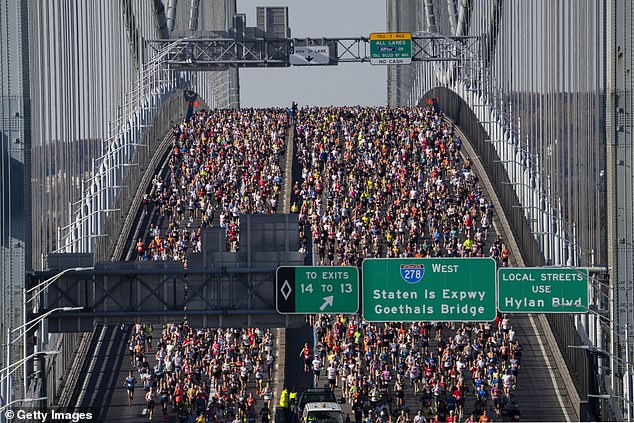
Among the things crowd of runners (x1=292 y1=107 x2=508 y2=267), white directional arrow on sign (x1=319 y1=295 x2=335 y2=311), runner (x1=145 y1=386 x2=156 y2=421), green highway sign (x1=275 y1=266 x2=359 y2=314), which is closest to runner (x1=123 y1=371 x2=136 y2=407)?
runner (x1=145 y1=386 x2=156 y2=421)

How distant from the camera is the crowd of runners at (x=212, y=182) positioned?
66.1m

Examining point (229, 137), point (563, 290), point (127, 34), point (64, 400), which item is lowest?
point (64, 400)

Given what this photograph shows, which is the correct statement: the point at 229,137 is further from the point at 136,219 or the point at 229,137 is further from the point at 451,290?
the point at 451,290

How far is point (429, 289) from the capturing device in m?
A: 43.2

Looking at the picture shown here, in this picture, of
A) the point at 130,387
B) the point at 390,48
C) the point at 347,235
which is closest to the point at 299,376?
the point at 130,387

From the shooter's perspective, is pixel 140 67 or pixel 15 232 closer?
pixel 15 232

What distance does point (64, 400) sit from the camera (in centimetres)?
5200

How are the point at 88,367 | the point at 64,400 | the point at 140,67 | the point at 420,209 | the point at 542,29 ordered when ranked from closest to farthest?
the point at 64,400, the point at 88,367, the point at 420,209, the point at 542,29, the point at 140,67

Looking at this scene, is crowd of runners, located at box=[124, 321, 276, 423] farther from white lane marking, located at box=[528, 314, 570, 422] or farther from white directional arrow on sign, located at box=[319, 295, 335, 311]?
white lane marking, located at box=[528, 314, 570, 422]

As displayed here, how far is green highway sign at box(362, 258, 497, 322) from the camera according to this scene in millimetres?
43250

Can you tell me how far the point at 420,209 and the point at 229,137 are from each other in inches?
755

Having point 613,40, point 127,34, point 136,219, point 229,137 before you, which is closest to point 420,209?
point 136,219

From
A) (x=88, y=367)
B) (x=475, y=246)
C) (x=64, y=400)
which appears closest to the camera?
(x=64, y=400)

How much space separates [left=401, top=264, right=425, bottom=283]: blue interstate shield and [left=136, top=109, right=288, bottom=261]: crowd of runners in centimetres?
2060
